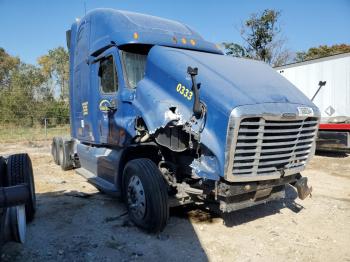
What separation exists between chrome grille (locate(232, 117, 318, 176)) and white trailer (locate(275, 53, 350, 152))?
7.30 m

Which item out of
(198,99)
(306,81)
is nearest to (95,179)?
(198,99)

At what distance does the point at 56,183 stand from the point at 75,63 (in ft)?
8.97

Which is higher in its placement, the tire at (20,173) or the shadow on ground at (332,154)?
the tire at (20,173)

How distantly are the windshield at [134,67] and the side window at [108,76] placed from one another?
0.90ft

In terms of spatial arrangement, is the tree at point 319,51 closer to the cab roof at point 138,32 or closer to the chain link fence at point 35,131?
the chain link fence at point 35,131

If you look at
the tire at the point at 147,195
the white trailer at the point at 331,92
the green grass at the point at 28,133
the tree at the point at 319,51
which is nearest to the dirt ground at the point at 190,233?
the tire at the point at 147,195

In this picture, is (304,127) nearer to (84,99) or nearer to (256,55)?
(84,99)

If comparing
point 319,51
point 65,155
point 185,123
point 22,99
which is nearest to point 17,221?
point 185,123

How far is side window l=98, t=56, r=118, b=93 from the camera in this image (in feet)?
19.1

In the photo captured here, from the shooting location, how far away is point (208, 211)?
19.1 feet

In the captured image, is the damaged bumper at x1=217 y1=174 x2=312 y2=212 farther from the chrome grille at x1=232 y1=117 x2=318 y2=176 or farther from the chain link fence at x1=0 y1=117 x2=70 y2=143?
the chain link fence at x1=0 y1=117 x2=70 y2=143

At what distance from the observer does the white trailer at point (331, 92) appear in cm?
1158

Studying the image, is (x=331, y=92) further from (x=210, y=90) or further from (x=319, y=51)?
(x=319, y=51)

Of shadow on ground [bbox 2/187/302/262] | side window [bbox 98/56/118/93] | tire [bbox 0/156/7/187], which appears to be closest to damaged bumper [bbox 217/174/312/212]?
shadow on ground [bbox 2/187/302/262]
